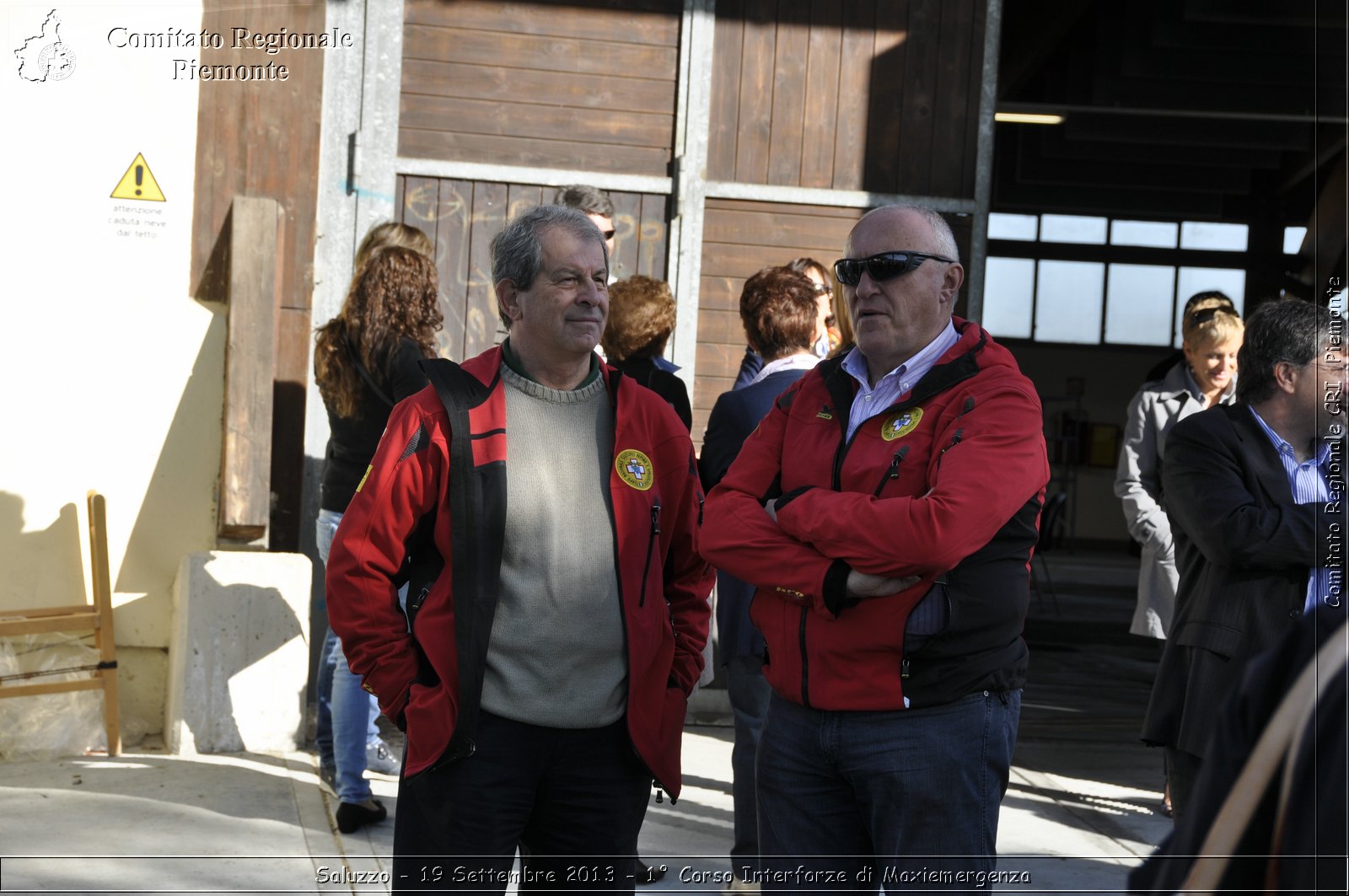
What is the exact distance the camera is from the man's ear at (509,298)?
2684 mm

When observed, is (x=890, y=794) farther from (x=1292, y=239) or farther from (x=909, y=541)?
(x=1292, y=239)

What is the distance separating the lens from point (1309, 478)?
3266mm

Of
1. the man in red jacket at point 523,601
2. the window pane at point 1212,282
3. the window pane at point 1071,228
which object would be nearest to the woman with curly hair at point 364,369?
the man in red jacket at point 523,601

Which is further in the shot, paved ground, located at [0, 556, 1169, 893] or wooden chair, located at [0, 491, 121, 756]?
wooden chair, located at [0, 491, 121, 756]

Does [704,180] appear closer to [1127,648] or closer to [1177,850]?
[1177,850]

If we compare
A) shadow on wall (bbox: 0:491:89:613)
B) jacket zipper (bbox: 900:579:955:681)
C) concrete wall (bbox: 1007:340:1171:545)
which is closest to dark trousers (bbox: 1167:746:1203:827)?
jacket zipper (bbox: 900:579:955:681)

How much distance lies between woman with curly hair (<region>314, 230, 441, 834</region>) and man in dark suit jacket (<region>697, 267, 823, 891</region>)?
3.53ft

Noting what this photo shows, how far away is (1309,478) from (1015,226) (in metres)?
20.7

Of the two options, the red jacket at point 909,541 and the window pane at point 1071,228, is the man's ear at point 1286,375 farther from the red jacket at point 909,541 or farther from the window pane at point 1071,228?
the window pane at point 1071,228

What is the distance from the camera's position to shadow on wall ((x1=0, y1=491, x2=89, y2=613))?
5.49m

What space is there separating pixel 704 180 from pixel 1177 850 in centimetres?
517

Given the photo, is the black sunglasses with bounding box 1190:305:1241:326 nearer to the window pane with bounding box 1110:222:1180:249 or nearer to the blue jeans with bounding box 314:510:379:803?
the blue jeans with bounding box 314:510:379:803

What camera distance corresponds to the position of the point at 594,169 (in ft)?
20.6

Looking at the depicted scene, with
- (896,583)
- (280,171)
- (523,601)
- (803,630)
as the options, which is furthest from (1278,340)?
(280,171)
